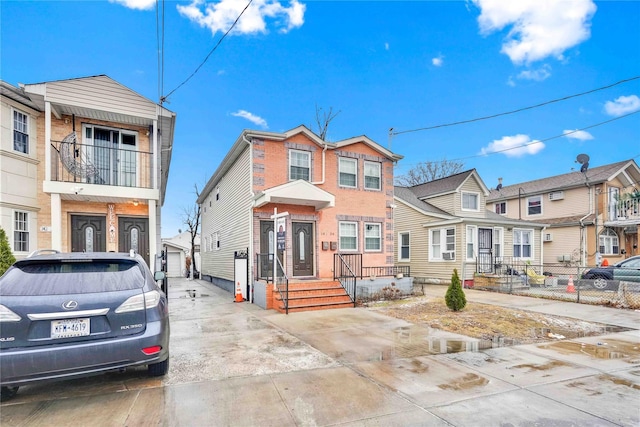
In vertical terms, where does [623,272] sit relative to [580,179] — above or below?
below

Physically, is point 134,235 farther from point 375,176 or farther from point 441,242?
point 441,242

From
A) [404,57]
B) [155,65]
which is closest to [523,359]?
[155,65]

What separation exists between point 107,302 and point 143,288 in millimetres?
376

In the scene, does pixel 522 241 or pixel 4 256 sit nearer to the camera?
pixel 4 256

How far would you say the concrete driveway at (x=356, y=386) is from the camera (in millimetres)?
3105

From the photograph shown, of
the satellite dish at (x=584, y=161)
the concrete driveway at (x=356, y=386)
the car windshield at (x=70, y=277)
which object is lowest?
the concrete driveway at (x=356, y=386)

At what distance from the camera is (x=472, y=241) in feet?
52.3

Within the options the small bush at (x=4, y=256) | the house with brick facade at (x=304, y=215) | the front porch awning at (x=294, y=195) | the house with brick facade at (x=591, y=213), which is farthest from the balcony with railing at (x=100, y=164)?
the house with brick facade at (x=591, y=213)

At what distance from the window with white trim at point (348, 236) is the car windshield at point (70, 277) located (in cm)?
903

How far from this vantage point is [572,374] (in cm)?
427

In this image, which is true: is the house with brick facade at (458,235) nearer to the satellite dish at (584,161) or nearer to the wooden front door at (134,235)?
the satellite dish at (584,161)

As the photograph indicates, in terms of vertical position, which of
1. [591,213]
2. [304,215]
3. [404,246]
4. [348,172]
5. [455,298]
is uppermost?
[348,172]

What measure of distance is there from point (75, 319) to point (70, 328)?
87 mm

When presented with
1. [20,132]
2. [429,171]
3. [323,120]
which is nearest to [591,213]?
[429,171]
